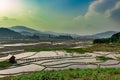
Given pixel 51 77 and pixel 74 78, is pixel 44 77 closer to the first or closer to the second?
pixel 51 77

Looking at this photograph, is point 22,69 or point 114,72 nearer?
point 114,72

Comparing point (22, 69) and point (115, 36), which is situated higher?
point (115, 36)

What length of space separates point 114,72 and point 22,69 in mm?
10713

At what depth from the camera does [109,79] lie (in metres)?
15.4

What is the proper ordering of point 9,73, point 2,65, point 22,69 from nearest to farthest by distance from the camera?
point 9,73, point 22,69, point 2,65

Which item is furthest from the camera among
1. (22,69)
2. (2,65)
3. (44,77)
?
(2,65)

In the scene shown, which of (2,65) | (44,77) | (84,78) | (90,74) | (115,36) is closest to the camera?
(44,77)

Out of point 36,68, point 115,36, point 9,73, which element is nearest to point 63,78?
point 9,73

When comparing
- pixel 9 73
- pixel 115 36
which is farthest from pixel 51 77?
pixel 115 36

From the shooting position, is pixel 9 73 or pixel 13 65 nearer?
pixel 9 73

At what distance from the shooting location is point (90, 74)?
17.6 m

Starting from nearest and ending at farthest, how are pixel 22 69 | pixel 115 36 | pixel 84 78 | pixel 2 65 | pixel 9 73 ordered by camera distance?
1. pixel 84 78
2. pixel 9 73
3. pixel 22 69
4. pixel 2 65
5. pixel 115 36

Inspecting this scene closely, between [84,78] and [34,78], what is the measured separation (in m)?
3.34

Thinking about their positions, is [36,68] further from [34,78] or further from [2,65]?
[34,78]
